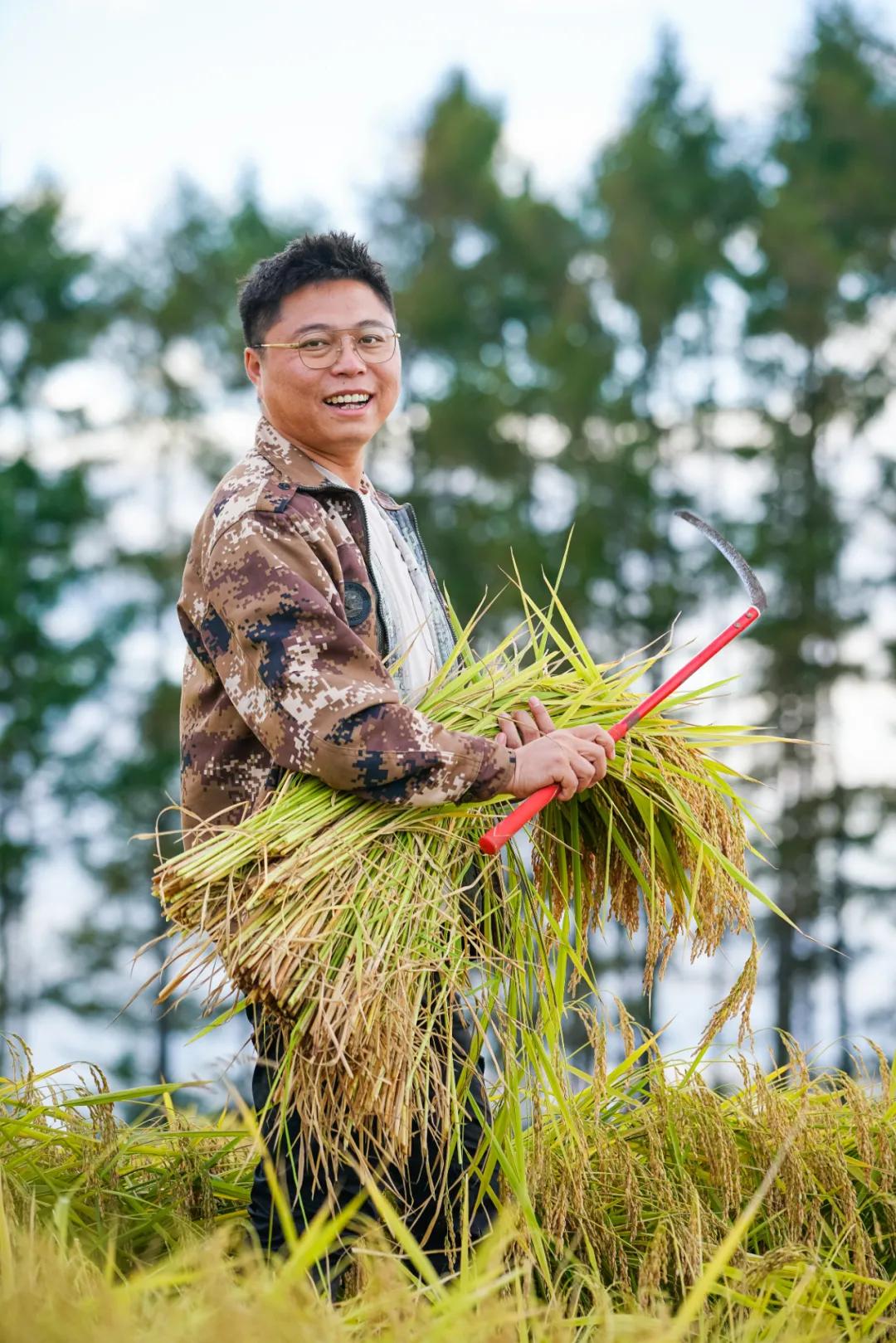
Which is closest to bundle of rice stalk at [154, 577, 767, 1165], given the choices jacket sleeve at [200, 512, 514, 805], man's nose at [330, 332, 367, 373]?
jacket sleeve at [200, 512, 514, 805]

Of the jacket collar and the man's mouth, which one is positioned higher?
the man's mouth

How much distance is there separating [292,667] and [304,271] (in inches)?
37.8

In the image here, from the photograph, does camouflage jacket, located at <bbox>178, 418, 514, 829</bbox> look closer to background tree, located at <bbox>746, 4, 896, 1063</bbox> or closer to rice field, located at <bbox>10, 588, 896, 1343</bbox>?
rice field, located at <bbox>10, 588, 896, 1343</bbox>

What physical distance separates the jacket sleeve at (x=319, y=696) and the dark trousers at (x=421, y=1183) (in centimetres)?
46

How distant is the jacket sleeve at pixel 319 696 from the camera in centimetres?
246

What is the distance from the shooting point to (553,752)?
8.58 feet

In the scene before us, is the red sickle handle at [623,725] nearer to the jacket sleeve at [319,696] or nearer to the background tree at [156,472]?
the jacket sleeve at [319,696]

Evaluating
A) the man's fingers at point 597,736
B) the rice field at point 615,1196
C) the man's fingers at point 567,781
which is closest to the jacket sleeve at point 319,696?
the man's fingers at point 567,781

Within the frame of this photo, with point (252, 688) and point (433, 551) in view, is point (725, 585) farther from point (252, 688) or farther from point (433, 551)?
point (252, 688)

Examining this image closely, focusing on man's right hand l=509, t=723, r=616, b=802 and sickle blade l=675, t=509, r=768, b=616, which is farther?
sickle blade l=675, t=509, r=768, b=616

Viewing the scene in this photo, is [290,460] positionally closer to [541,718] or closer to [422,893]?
[541,718]

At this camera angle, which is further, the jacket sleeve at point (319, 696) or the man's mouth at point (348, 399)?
the man's mouth at point (348, 399)

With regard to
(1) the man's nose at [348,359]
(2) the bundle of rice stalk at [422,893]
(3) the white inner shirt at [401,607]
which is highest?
(1) the man's nose at [348,359]

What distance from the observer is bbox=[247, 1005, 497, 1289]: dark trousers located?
254cm
